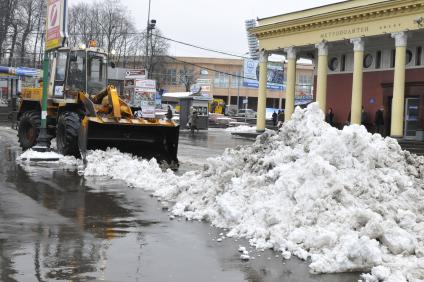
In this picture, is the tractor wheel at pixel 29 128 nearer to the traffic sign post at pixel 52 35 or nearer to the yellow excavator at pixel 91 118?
the yellow excavator at pixel 91 118

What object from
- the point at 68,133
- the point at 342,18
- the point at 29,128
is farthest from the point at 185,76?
the point at 68,133

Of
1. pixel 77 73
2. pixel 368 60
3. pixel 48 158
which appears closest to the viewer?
pixel 48 158

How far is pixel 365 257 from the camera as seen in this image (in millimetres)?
6352

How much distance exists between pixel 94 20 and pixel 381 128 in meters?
59.8

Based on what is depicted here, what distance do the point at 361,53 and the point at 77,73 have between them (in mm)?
17332

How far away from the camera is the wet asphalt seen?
5926 millimetres

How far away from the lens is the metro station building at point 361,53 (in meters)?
27.6

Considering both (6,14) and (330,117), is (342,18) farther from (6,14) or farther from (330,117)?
(6,14)

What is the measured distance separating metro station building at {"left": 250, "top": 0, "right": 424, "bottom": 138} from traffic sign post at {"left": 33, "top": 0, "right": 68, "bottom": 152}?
1719cm

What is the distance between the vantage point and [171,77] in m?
114

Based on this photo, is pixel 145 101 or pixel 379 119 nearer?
pixel 145 101

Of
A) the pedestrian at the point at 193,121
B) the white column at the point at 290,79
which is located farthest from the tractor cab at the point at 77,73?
the pedestrian at the point at 193,121

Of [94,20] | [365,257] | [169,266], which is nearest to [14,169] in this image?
[169,266]

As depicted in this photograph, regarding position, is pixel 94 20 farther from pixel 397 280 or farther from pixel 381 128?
pixel 397 280
